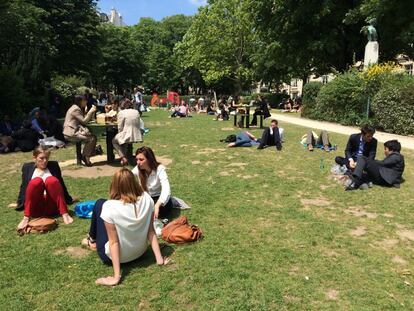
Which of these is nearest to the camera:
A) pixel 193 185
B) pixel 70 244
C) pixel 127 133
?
pixel 70 244

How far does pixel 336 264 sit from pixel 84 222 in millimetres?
3554

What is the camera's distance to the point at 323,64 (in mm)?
29203

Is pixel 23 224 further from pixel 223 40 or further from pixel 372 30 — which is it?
pixel 223 40

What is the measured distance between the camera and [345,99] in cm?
1977

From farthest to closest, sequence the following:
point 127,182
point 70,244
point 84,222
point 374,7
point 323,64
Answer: point 323,64
point 374,7
point 84,222
point 70,244
point 127,182

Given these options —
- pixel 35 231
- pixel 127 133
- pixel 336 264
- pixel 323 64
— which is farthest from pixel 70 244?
pixel 323 64

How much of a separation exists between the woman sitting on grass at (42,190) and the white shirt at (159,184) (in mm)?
1231

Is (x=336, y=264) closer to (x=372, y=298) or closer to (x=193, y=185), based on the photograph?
(x=372, y=298)

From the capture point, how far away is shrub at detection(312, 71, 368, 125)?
61.6 ft

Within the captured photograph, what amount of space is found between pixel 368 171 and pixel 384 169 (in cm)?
31

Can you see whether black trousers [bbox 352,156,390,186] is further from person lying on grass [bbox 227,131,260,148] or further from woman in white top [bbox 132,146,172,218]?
person lying on grass [bbox 227,131,260,148]

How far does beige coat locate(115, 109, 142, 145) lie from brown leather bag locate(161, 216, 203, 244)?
4.37 metres

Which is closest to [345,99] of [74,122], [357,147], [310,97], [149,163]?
[310,97]

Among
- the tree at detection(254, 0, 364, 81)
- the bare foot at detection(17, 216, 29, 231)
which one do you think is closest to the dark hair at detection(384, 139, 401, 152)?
the bare foot at detection(17, 216, 29, 231)
